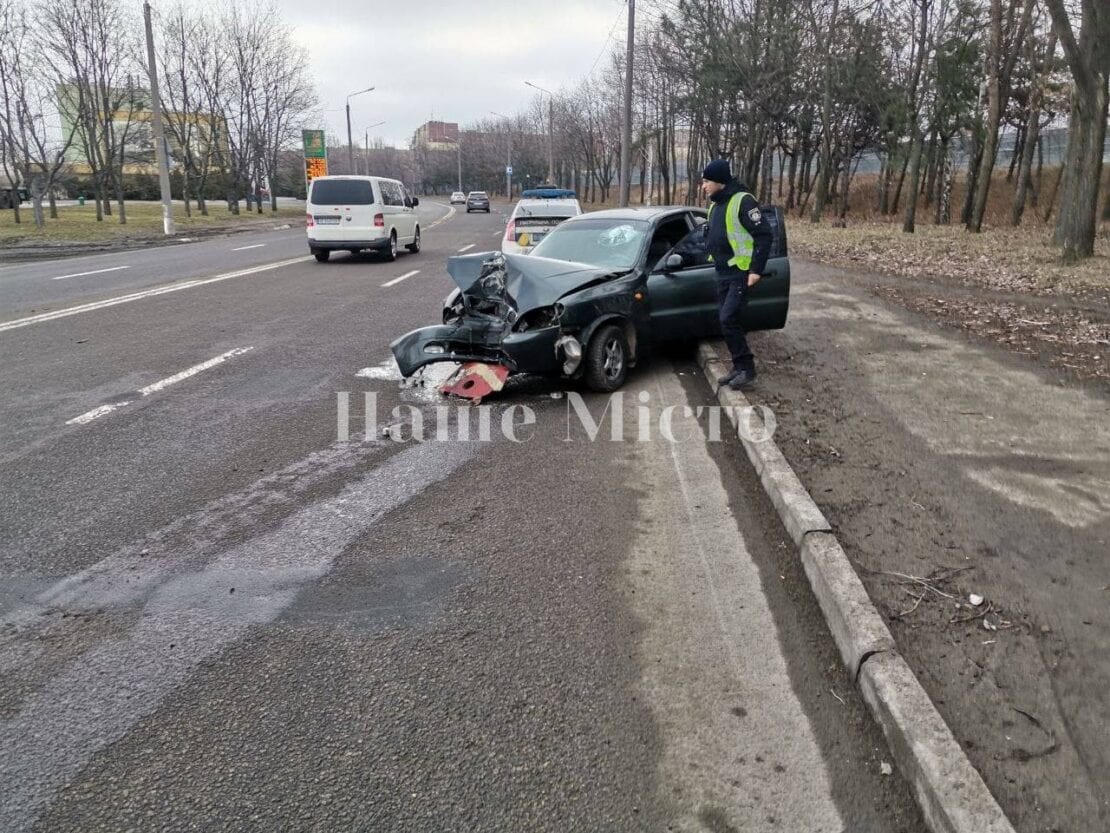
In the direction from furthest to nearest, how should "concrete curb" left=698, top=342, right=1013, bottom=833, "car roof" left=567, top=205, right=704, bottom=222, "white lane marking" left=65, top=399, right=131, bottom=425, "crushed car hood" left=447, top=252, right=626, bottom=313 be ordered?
"car roof" left=567, top=205, right=704, bottom=222, "crushed car hood" left=447, top=252, right=626, bottom=313, "white lane marking" left=65, top=399, right=131, bottom=425, "concrete curb" left=698, top=342, right=1013, bottom=833

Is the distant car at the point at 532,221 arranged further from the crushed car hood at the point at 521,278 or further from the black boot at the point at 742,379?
the black boot at the point at 742,379

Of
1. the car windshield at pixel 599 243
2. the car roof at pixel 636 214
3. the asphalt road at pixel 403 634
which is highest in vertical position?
the car roof at pixel 636 214

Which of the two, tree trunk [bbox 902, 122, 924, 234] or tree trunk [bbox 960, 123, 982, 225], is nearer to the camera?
tree trunk [bbox 902, 122, 924, 234]

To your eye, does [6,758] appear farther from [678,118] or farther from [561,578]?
[678,118]

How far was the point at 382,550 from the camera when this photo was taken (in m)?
4.18

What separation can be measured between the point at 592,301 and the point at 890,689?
15.4 ft

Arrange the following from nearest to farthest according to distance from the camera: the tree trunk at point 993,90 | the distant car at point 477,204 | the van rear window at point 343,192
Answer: the van rear window at point 343,192 < the tree trunk at point 993,90 < the distant car at point 477,204

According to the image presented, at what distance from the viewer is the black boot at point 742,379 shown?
23.1 ft

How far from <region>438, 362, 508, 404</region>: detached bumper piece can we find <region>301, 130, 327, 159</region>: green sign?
52406mm

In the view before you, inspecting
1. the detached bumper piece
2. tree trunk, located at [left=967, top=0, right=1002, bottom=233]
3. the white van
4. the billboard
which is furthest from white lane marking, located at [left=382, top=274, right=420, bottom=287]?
the billboard

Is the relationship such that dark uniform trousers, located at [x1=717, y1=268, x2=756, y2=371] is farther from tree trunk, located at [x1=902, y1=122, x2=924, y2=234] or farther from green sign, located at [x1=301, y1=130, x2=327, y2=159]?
green sign, located at [x1=301, y1=130, x2=327, y2=159]

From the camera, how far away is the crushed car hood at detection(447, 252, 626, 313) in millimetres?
7051

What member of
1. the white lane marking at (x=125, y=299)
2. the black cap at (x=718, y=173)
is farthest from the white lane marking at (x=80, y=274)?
the black cap at (x=718, y=173)

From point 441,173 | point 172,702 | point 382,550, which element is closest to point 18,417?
point 382,550
